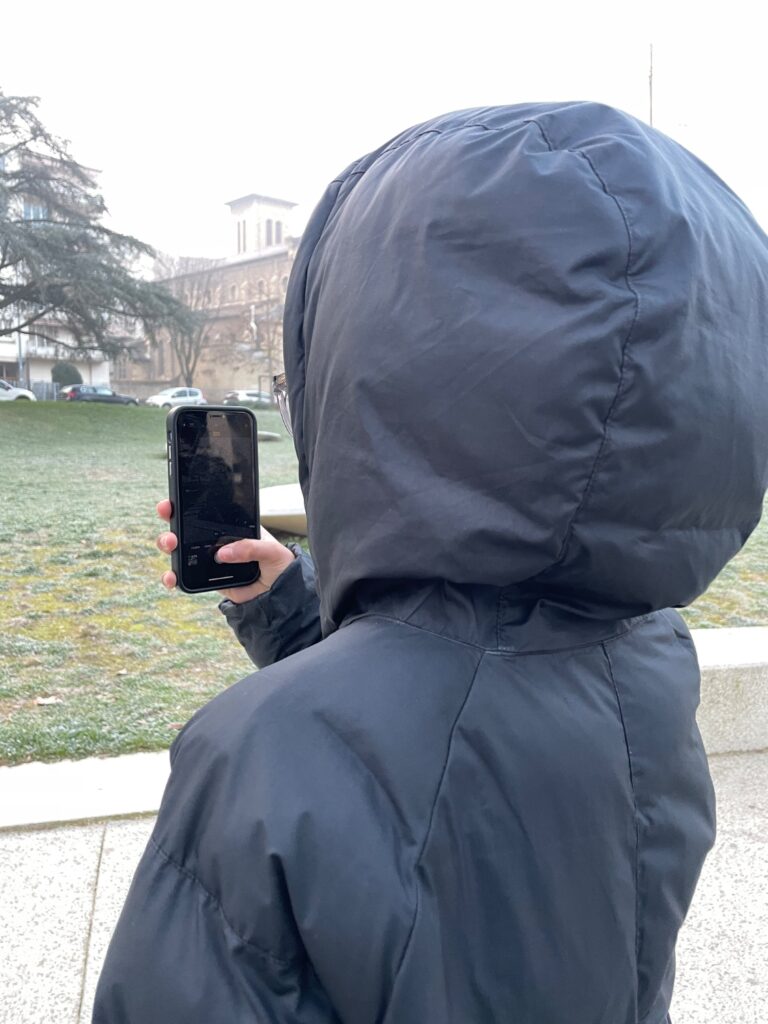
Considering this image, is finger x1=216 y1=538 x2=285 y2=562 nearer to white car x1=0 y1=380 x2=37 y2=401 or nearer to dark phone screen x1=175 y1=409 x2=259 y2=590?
dark phone screen x1=175 y1=409 x2=259 y2=590

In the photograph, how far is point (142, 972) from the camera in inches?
28.5

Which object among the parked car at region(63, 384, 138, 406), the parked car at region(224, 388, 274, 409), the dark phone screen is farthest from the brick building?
the dark phone screen

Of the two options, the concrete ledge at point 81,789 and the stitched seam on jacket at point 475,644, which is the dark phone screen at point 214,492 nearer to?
the stitched seam on jacket at point 475,644

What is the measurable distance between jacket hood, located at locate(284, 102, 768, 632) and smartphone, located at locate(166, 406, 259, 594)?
1.94 ft

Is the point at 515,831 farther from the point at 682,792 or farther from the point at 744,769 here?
the point at 744,769

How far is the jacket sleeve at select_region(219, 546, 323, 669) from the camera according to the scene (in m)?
1.44

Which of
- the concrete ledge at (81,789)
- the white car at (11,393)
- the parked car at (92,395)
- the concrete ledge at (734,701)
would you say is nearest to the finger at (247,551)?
the concrete ledge at (81,789)

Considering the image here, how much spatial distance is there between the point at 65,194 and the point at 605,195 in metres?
27.3

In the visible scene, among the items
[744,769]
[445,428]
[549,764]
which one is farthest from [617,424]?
[744,769]

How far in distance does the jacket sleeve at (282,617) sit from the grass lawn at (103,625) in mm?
2319

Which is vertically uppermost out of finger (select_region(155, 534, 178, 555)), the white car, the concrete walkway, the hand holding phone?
finger (select_region(155, 534, 178, 555))

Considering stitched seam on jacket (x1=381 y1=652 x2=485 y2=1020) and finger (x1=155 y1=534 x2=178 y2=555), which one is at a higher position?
finger (x1=155 y1=534 x2=178 y2=555)

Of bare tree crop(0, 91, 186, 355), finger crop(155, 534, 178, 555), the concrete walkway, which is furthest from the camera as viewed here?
bare tree crop(0, 91, 186, 355)

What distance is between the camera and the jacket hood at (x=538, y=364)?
72cm
